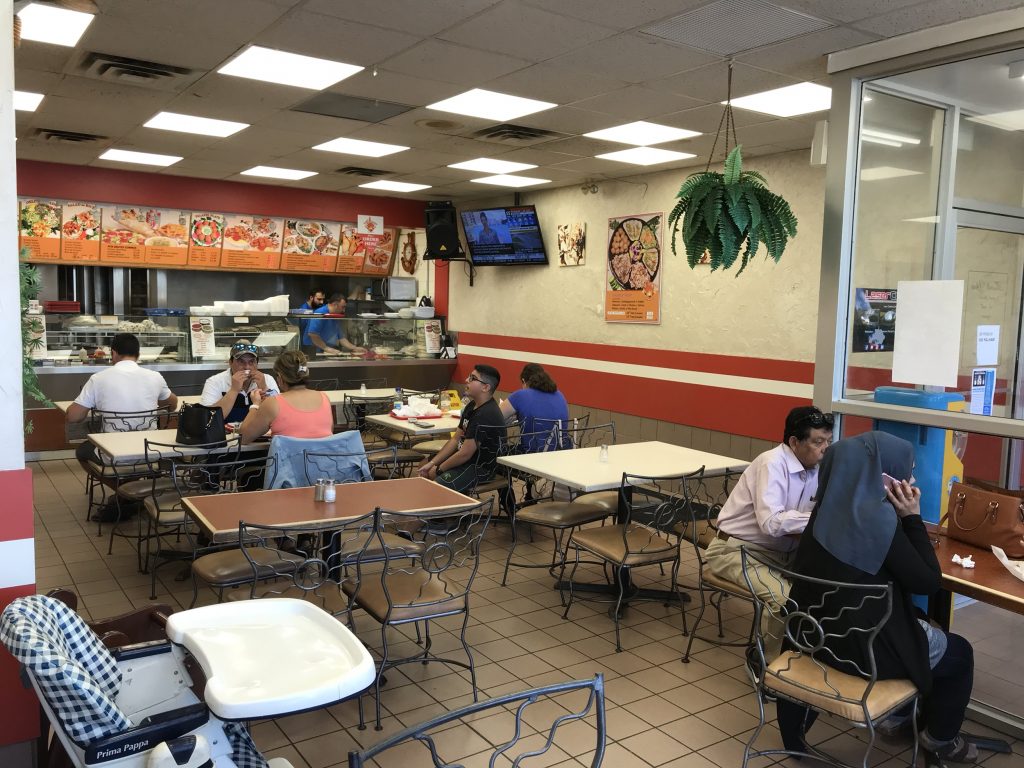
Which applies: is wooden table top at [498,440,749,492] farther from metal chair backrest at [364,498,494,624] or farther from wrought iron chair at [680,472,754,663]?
metal chair backrest at [364,498,494,624]

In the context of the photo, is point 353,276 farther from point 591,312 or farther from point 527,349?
point 591,312

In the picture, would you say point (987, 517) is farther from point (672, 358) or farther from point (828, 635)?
point (672, 358)

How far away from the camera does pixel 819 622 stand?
262cm

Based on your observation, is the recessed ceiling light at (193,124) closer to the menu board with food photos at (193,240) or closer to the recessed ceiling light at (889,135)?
the menu board with food photos at (193,240)

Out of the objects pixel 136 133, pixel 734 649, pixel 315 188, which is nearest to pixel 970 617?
pixel 734 649

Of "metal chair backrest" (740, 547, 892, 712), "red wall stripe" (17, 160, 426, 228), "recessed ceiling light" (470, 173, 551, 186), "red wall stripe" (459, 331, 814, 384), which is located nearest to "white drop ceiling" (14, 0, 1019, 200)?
"recessed ceiling light" (470, 173, 551, 186)

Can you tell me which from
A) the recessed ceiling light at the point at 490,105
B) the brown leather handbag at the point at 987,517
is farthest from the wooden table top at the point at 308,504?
the recessed ceiling light at the point at 490,105

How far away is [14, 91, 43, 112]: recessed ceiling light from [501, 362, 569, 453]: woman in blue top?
380cm

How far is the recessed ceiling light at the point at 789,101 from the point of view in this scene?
A: 15.4 ft

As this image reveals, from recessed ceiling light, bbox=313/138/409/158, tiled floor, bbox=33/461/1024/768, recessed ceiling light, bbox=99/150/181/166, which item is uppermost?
recessed ceiling light, bbox=99/150/181/166

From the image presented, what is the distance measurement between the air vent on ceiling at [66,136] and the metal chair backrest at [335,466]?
4.29 metres

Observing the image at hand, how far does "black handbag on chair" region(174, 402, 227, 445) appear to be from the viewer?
14.8 ft

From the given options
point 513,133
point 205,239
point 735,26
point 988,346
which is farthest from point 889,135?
point 205,239

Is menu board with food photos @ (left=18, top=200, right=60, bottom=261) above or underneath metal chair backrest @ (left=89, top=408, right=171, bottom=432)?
above
